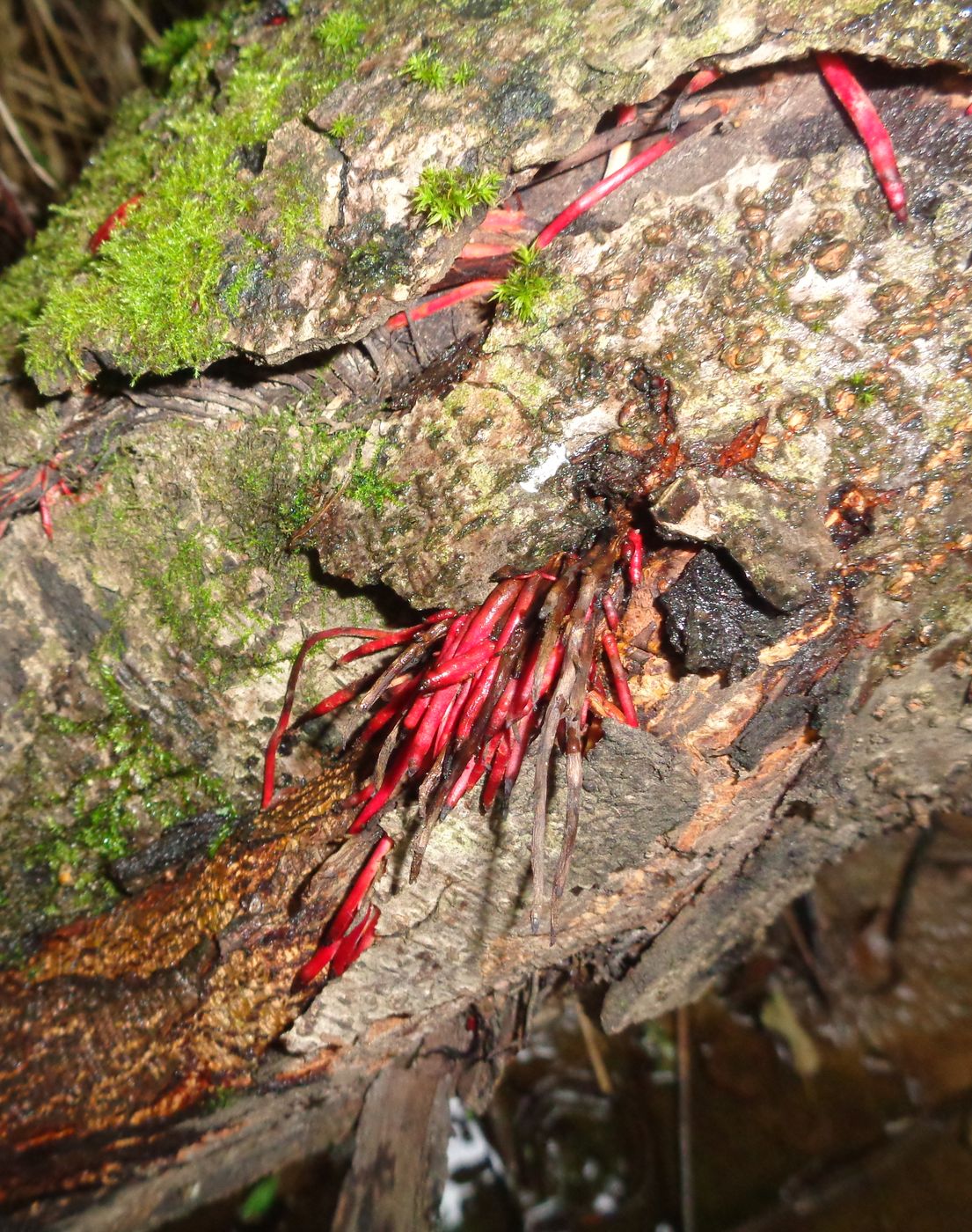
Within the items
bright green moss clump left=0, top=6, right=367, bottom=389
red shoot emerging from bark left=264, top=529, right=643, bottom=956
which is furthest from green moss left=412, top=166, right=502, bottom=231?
red shoot emerging from bark left=264, top=529, right=643, bottom=956

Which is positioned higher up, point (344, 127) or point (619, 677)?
point (344, 127)

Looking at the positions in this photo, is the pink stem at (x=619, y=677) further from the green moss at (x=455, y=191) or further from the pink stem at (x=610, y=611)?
the green moss at (x=455, y=191)

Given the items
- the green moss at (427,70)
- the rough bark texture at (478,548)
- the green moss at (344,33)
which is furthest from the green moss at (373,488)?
the green moss at (344,33)

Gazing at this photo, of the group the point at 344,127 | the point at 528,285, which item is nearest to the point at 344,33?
the point at 344,127

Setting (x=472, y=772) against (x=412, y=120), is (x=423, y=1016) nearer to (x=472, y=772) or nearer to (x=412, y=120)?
(x=472, y=772)

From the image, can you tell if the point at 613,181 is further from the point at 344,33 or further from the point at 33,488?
the point at 33,488

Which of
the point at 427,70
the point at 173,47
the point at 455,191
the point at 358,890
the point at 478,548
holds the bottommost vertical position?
the point at 358,890

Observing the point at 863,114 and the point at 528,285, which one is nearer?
the point at 863,114
